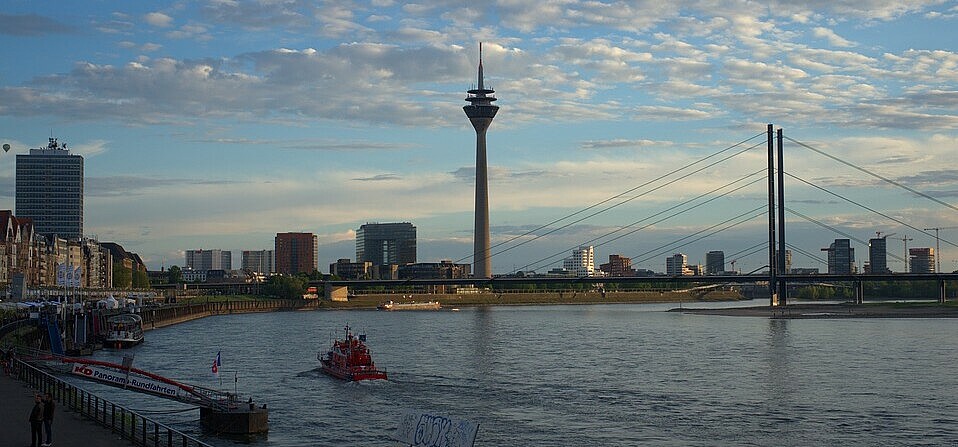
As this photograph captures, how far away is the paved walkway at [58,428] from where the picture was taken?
28516 mm

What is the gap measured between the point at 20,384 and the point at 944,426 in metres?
34.4

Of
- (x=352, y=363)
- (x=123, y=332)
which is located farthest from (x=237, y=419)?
(x=123, y=332)

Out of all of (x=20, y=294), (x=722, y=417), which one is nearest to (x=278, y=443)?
(x=722, y=417)

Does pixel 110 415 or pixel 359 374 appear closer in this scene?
pixel 110 415

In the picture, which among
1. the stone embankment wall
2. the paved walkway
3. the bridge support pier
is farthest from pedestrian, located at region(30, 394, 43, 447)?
the stone embankment wall

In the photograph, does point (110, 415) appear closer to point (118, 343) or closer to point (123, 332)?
point (118, 343)

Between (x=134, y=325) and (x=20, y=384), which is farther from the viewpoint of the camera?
(x=134, y=325)

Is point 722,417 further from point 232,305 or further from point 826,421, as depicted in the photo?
point 232,305

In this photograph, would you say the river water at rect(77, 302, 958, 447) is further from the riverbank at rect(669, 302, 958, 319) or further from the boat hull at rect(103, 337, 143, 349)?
the riverbank at rect(669, 302, 958, 319)

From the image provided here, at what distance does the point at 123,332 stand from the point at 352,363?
3362 cm

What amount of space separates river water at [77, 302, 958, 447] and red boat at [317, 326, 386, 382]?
0.90 m

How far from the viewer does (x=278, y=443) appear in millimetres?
36812

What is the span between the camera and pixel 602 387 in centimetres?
5366

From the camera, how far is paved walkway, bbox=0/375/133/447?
28516 mm
